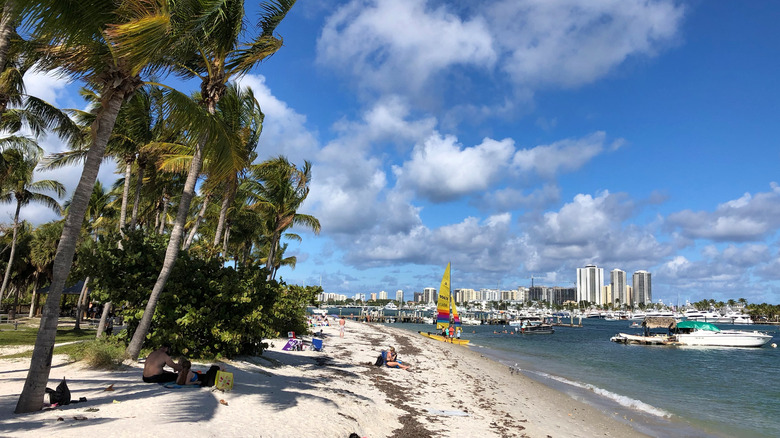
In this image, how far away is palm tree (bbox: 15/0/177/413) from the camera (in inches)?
274

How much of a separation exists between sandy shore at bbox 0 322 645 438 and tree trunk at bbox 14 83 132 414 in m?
0.40

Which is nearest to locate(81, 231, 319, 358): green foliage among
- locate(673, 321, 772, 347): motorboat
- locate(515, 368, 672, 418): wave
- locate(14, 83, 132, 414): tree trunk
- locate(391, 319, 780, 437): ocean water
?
locate(14, 83, 132, 414): tree trunk

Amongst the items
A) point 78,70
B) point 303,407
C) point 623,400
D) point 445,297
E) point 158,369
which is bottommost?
point 623,400

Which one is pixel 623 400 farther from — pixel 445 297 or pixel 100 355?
pixel 445 297

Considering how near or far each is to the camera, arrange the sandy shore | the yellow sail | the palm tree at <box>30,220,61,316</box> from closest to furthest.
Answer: the sandy shore → the palm tree at <box>30,220,61,316</box> → the yellow sail

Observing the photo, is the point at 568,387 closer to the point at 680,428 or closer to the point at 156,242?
the point at 680,428

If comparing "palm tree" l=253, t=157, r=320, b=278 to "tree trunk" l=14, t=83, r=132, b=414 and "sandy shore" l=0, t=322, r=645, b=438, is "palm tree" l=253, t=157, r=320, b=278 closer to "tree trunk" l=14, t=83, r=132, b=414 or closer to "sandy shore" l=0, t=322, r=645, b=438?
"sandy shore" l=0, t=322, r=645, b=438

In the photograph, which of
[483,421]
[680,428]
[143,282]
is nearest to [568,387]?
[680,428]

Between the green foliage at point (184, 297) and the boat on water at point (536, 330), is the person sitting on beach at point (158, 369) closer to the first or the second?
the green foliage at point (184, 297)

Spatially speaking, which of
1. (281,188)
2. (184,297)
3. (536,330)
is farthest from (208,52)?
(536,330)

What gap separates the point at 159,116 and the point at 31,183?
575 inches

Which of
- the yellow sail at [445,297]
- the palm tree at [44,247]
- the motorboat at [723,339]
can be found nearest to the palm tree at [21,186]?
the palm tree at [44,247]

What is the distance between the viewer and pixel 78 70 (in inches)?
338

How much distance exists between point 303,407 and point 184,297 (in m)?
5.92
